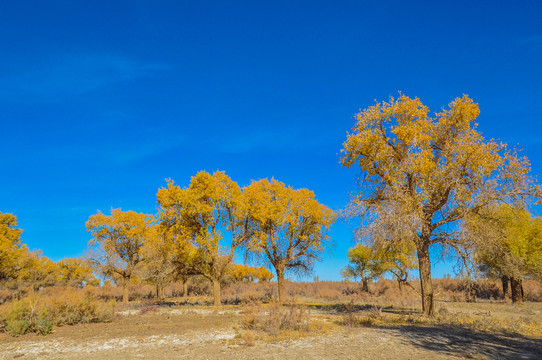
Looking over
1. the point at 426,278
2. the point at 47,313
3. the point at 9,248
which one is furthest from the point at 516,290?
the point at 9,248

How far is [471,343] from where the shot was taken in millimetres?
11164

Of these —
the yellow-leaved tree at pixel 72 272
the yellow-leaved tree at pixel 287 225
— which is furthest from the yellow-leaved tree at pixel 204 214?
the yellow-leaved tree at pixel 72 272

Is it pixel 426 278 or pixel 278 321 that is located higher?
pixel 426 278

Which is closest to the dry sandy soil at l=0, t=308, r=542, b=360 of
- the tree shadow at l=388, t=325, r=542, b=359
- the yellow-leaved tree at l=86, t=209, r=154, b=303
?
the tree shadow at l=388, t=325, r=542, b=359

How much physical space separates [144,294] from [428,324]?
41610 millimetres

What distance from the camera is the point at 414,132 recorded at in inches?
725

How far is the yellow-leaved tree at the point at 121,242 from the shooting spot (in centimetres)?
3522

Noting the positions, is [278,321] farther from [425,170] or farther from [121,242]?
[121,242]

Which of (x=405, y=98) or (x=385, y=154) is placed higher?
(x=405, y=98)

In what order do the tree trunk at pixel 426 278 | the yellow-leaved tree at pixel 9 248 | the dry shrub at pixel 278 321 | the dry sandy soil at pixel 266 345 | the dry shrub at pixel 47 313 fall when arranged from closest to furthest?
the dry sandy soil at pixel 266 345 → the dry shrub at pixel 278 321 → the dry shrub at pixel 47 313 → the tree trunk at pixel 426 278 → the yellow-leaved tree at pixel 9 248

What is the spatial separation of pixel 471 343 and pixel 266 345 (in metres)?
6.37

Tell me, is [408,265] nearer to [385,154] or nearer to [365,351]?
[385,154]

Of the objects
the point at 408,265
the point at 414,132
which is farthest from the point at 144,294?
the point at 414,132

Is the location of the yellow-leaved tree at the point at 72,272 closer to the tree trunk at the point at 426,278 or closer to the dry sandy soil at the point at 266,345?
the dry sandy soil at the point at 266,345
